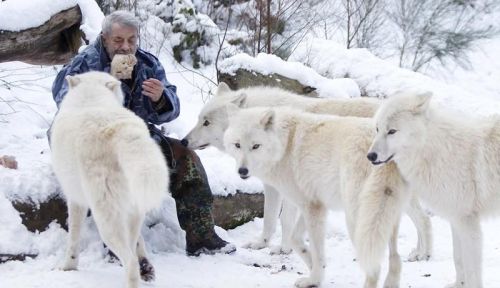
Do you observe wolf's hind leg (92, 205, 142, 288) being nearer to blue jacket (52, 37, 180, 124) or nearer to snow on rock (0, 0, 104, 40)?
blue jacket (52, 37, 180, 124)

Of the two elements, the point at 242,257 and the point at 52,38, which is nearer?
the point at 242,257

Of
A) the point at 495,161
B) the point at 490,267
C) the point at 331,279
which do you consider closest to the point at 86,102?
the point at 331,279

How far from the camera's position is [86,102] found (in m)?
3.81

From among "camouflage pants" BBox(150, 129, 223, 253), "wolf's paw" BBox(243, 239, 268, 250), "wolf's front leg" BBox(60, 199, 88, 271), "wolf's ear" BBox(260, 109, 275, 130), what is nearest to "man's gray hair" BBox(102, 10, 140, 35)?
"camouflage pants" BBox(150, 129, 223, 253)

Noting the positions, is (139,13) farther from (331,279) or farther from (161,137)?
(331,279)

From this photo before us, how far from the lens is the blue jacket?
14.6 feet

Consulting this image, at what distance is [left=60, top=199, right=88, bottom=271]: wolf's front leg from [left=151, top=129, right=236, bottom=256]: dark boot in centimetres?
81

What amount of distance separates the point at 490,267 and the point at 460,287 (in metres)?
0.67

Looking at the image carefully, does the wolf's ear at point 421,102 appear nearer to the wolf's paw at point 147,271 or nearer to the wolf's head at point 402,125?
the wolf's head at point 402,125

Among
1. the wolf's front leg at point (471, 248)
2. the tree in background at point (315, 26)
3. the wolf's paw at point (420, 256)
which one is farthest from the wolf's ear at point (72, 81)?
the tree in background at point (315, 26)

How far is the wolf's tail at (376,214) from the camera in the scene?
3.30 m

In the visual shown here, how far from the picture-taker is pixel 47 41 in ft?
19.4

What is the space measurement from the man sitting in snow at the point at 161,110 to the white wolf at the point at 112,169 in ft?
2.51

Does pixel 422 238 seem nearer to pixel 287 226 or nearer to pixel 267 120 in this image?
pixel 287 226
